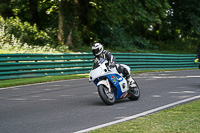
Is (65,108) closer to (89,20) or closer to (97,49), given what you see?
(97,49)

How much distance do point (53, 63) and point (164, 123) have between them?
41.9 ft

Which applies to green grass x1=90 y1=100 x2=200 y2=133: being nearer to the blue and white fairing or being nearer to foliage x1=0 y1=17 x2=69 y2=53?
the blue and white fairing

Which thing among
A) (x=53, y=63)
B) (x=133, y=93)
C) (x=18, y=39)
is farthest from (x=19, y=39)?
(x=133, y=93)

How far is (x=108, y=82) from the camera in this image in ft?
27.2

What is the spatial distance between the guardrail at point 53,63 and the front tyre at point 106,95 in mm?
8876

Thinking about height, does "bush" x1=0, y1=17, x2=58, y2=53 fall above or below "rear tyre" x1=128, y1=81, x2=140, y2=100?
above

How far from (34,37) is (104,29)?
30.8 feet

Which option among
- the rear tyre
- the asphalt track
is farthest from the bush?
the rear tyre

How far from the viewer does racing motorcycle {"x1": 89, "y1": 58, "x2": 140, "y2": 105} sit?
8162 mm

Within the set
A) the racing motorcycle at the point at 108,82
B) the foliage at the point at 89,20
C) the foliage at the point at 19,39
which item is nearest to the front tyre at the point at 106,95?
the racing motorcycle at the point at 108,82

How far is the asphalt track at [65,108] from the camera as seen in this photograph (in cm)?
621

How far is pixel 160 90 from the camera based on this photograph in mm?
11008

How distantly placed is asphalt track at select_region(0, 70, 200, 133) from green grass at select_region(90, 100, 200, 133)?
54cm

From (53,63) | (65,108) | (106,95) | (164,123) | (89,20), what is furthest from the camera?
(89,20)
